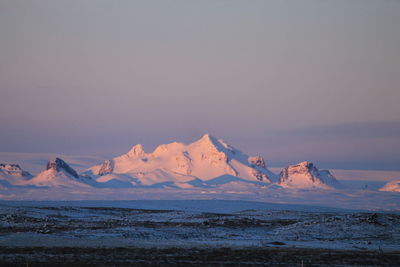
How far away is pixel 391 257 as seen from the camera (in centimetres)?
3528

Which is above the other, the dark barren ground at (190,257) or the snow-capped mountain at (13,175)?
the snow-capped mountain at (13,175)

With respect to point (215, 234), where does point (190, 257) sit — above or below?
below

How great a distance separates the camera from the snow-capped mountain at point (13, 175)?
188 m

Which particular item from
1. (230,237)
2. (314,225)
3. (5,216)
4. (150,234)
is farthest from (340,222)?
(5,216)

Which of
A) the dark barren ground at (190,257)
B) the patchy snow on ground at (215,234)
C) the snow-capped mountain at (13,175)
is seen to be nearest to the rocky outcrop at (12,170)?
the snow-capped mountain at (13,175)

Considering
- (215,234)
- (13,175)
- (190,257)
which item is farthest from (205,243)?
(13,175)

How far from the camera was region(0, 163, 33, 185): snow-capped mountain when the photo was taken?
188 m

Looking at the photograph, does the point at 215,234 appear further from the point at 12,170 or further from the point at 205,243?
the point at 12,170

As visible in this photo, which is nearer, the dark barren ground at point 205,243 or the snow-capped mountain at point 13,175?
the dark barren ground at point 205,243

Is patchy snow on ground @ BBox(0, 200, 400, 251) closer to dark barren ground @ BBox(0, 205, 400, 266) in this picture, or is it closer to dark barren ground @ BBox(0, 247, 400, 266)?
dark barren ground @ BBox(0, 205, 400, 266)

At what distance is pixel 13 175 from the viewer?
193125mm

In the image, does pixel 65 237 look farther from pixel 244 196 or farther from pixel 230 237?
pixel 244 196

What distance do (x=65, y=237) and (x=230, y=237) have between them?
12.0 metres

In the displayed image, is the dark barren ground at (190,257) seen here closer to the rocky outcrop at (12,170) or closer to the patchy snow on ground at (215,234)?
the patchy snow on ground at (215,234)
